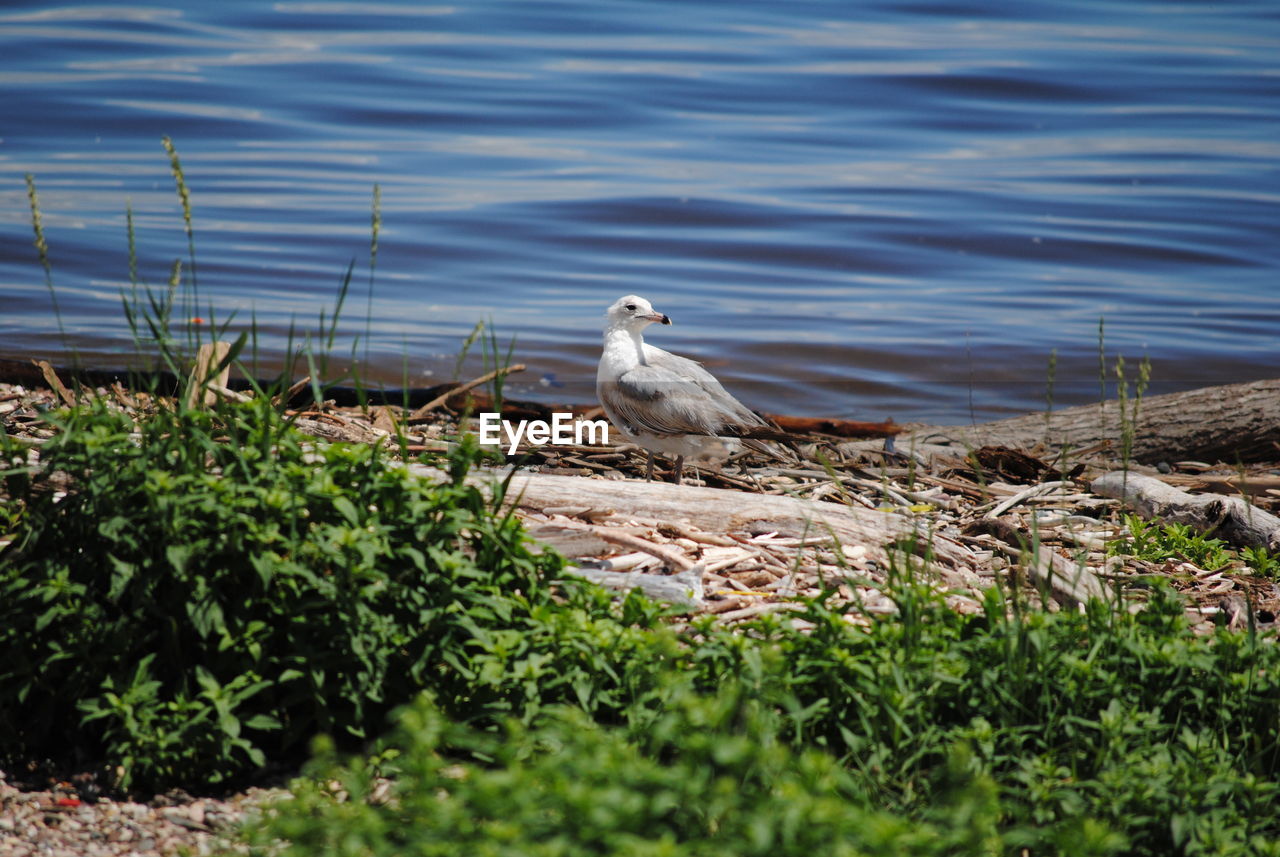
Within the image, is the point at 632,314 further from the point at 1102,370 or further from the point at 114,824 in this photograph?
the point at 114,824

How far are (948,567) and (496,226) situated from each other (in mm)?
15873

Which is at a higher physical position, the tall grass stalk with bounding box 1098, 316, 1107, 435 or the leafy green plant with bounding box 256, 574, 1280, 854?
the tall grass stalk with bounding box 1098, 316, 1107, 435

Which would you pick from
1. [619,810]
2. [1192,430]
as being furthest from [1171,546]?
[619,810]

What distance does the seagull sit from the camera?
634cm

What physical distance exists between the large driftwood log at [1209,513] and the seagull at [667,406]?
2077mm

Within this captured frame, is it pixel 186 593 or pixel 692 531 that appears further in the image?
pixel 692 531

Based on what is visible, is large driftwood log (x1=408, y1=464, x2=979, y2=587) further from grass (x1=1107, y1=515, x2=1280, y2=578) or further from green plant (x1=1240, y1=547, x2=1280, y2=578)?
green plant (x1=1240, y1=547, x2=1280, y2=578)

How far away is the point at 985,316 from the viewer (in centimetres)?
1589

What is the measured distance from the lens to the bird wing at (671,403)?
6.32 metres

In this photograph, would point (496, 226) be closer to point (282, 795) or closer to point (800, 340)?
point (800, 340)

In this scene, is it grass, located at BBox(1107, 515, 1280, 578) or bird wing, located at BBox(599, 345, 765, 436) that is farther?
bird wing, located at BBox(599, 345, 765, 436)

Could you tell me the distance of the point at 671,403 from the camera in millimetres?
6352

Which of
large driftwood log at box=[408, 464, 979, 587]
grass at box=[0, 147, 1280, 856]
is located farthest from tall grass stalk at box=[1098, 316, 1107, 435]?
large driftwood log at box=[408, 464, 979, 587]

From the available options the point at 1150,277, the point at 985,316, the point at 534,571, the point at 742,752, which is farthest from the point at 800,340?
the point at 742,752
